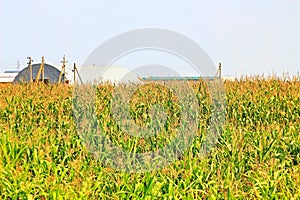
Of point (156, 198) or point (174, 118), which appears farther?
point (174, 118)

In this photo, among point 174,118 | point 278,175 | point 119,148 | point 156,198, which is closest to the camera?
point 156,198

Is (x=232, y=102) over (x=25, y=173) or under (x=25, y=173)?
over

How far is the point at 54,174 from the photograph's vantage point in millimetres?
4602

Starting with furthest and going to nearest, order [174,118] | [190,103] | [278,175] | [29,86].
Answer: [29,86]
[190,103]
[174,118]
[278,175]

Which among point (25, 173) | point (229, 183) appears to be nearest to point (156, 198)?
point (229, 183)

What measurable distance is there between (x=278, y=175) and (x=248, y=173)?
0.30 meters

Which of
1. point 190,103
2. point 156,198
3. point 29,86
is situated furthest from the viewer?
point 29,86

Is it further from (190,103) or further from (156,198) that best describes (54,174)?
(190,103)

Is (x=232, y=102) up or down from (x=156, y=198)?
up

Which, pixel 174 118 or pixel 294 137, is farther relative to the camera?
pixel 174 118

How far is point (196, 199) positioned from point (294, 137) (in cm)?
209

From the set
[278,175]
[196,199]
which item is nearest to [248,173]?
[278,175]

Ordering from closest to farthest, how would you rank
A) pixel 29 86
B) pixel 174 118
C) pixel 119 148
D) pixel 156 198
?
pixel 156 198 < pixel 119 148 < pixel 174 118 < pixel 29 86

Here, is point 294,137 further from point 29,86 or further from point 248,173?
point 29,86
